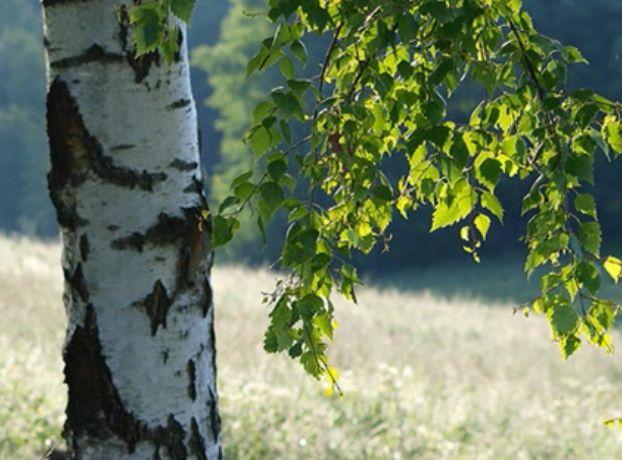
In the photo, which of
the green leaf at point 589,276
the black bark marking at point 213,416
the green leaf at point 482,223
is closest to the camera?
the green leaf at point 589,276

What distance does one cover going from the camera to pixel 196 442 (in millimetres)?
3318

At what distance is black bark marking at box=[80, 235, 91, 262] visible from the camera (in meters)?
3.18

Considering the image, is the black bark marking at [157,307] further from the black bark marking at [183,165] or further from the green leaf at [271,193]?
the green leaf at [271,193]

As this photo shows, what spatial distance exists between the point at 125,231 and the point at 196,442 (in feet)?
2.15

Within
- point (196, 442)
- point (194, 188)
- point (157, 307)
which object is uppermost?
point (194, 188)

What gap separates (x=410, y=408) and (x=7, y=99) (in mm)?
56999

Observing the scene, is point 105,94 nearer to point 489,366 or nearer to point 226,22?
point 489,366

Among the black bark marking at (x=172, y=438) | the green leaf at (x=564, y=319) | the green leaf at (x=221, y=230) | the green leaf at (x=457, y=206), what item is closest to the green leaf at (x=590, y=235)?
the green leaf at (x=564, y=319)

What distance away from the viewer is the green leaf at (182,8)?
89.4 inches

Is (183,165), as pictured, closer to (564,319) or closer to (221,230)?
(221,230)

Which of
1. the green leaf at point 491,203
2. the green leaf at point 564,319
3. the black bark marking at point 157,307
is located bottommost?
the black bark marking at point 157,307

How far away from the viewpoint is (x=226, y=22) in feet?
165

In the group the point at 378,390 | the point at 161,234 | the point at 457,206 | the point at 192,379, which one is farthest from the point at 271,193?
the point at 378,390

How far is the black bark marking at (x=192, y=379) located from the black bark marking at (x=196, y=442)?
0.08 meters
